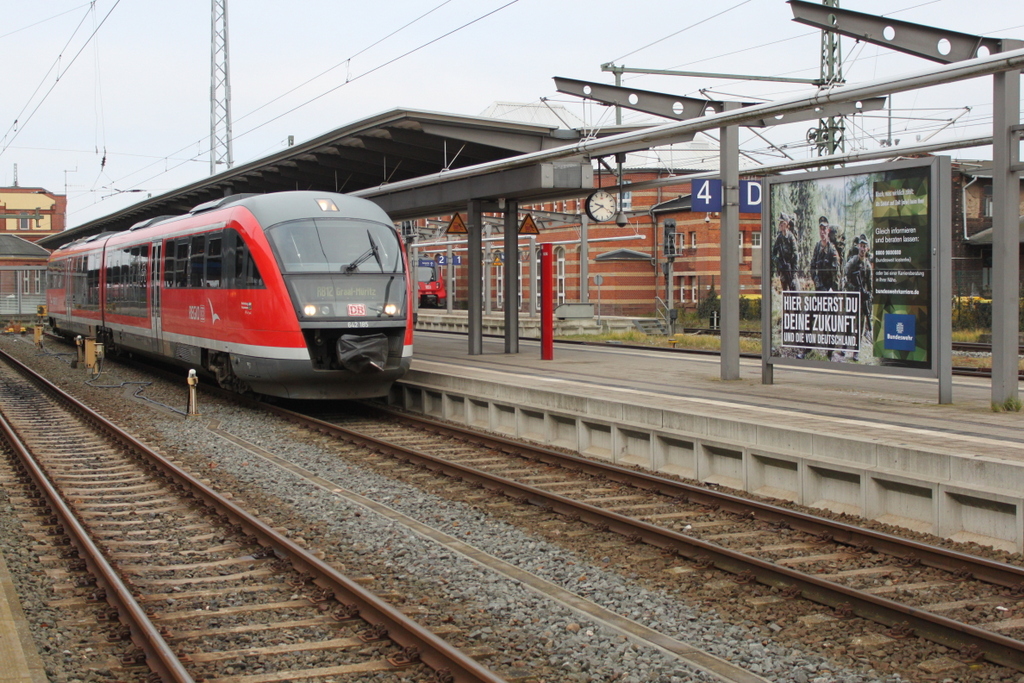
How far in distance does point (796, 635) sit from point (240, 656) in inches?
118

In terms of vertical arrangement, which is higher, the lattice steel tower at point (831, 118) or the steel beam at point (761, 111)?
the lattice steel tower at point (831, 118)

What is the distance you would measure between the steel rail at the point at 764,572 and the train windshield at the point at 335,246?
4.13 metres

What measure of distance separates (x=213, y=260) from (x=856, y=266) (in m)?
9.21

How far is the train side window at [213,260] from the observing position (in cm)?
1510

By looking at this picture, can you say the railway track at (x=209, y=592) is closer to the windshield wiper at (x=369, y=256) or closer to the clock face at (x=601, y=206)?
the windshield wiper at (x=369, y=256)

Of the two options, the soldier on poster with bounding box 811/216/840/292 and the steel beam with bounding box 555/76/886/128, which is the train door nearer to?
the steel beam with bounding box 555/76/886/128

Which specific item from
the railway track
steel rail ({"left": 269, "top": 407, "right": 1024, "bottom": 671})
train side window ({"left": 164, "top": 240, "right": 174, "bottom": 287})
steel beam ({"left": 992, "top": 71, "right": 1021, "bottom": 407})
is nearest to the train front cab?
the railway track

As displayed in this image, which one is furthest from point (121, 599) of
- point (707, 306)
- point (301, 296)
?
point (707, 306)

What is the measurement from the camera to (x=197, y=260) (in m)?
16.2

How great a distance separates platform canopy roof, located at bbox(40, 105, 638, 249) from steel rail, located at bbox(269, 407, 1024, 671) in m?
8.56

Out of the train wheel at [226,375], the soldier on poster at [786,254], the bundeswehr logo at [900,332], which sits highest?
the soldier on poster at [786,254]

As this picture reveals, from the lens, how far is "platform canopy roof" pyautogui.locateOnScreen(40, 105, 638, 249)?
58.6 feet

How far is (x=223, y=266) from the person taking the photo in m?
14.9

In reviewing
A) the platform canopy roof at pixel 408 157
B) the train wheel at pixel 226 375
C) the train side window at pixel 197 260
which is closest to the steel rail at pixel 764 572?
the train wheel at pixel 226 375
